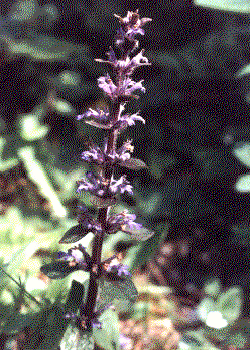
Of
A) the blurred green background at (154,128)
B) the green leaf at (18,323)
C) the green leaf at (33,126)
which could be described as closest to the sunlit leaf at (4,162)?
the blurred green background at (154,128)

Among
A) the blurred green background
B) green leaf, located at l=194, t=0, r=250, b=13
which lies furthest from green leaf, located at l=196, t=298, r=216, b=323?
green leaf, located at l=194, t=0, r=250, b=13

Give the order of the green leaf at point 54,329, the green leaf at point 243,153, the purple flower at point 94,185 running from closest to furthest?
the purple flower at point 94,185, the green leaf at point 54,329, the green leaf at point 243,153

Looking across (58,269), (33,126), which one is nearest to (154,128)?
(33,126)

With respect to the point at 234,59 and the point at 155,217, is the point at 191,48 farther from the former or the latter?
the point at 155,217

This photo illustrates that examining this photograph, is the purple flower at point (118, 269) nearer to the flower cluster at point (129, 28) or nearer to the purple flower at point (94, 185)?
the purple flower at point (94, 185)

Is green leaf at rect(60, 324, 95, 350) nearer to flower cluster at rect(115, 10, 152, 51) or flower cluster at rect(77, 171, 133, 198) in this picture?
flower cluster at rect(77, 171, 133, 198)

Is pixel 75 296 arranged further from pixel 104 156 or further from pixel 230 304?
pixel 230 304
